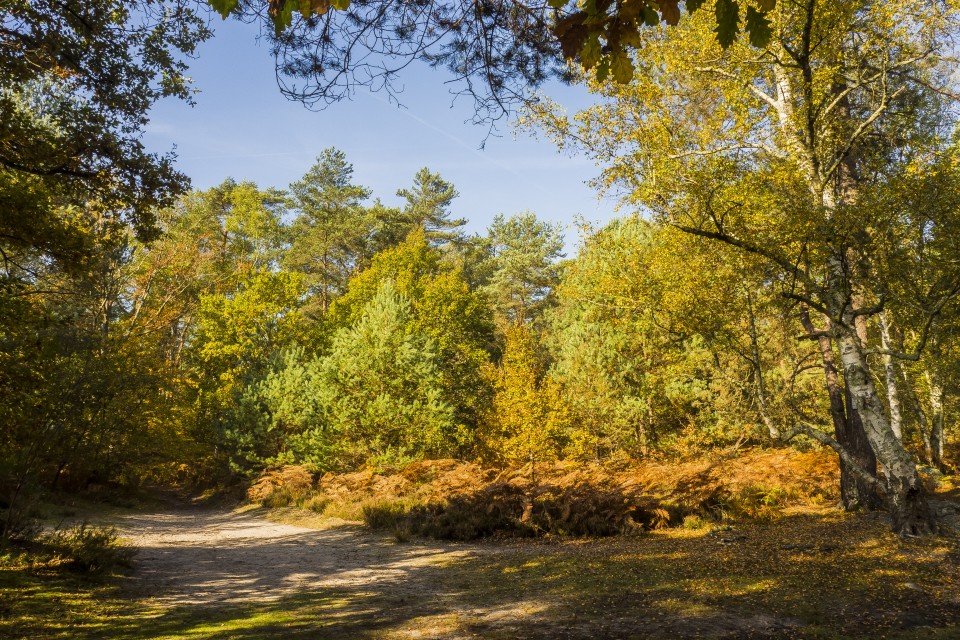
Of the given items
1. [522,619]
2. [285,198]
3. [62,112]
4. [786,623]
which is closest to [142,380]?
[62,112]

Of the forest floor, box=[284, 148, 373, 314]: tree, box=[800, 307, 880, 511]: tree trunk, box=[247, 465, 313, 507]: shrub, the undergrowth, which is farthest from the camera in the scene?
box=[284, 148, 373, 314]: tree

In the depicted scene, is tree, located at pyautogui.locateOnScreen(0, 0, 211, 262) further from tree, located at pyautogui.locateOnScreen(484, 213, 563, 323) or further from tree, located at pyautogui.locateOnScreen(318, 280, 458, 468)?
tree, located at pyautogui.locateOnScreen(484, 213, 563, 323)

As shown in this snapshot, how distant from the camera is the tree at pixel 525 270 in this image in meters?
37.8

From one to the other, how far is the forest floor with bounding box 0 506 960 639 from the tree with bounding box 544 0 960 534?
2.29 metres

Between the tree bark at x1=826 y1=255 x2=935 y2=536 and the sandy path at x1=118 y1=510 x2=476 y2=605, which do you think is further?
the tree bark at x1=826 y1=255 x2=935 y2=536

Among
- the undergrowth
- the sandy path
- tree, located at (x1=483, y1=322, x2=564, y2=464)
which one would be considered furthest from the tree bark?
tree, located at (x1=483, y1=322, x2=564, y2=464)

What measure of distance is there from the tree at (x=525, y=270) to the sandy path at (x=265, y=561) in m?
26.3

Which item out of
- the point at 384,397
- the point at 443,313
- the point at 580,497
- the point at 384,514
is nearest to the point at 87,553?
the point at 384,514

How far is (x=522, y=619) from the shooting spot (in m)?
4.90

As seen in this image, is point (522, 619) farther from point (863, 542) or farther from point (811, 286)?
point (811, 286)

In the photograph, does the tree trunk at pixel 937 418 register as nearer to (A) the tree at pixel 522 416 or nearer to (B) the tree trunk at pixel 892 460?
(A) the tree at pixel 522 416

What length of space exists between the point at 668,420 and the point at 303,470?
44.0 feet

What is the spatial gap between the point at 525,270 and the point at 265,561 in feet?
102

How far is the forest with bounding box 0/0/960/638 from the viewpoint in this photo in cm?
489
